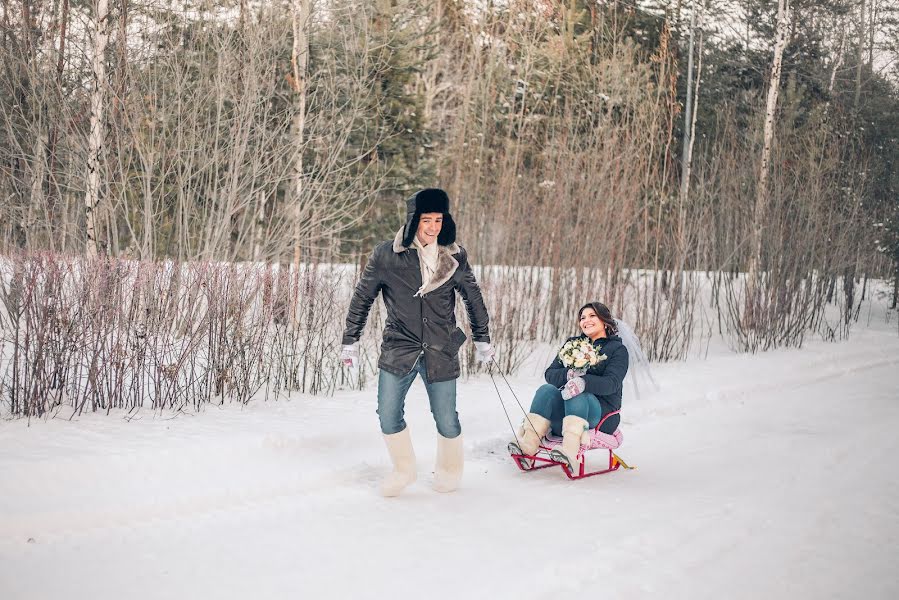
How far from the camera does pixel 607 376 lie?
6.79m

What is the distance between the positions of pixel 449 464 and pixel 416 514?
63cm

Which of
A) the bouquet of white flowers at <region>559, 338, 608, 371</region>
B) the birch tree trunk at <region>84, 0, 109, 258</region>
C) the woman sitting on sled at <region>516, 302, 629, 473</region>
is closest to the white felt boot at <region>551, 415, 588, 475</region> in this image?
the woman sitting on sled at <region>516, 302, 629, 473</region>

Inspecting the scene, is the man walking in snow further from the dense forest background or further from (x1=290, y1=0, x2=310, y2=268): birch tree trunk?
(x1=290, y1=0, x2=310, y2=268): birch tree trunk

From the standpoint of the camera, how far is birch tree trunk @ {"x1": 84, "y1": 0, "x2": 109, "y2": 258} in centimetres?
1151

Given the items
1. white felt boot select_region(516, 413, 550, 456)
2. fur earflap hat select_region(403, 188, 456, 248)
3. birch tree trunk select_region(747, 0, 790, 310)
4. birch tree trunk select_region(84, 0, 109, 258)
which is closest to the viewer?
fur earflap hat select_region(403, 188, 456, 248)

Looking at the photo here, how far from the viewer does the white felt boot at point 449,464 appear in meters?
6.23

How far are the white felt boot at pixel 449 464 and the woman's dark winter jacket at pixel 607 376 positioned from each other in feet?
3.57

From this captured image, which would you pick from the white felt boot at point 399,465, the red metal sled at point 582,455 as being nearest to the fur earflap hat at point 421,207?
the white felt boot at point 399,465

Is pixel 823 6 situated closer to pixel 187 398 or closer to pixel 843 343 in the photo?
pixel 843 343

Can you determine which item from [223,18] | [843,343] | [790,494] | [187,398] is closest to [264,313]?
[187,398]

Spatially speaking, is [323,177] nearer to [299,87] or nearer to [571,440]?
[299,87]

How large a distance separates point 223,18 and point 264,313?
6.17 meters

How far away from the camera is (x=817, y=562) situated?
487 centimetres

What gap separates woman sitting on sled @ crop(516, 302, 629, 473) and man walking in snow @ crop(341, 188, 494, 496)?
3.17 ft
